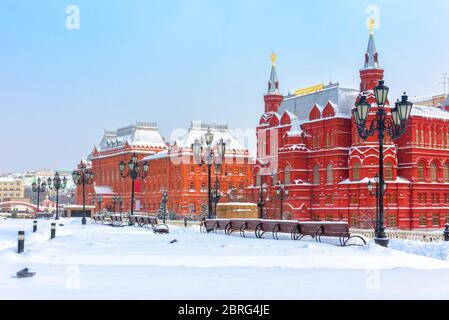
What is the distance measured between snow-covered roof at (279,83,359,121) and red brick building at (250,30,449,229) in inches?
4.1

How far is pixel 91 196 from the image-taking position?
356ft

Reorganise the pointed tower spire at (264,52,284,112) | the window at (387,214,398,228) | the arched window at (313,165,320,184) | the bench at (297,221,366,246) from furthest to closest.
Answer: the pointed tower spire at (264,52,284,112), the arched window at (313,165,320,184), the window at (387,214,398,228), the bench at (297,221,366,246)

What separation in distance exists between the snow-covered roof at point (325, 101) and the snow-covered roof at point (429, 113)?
21.3 feet

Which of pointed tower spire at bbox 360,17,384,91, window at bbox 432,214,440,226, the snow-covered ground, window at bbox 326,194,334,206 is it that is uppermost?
pointed tower spire at bbox 360,17,384,91

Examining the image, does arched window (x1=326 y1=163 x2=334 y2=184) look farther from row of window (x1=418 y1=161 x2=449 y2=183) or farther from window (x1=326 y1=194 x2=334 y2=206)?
row of window (x1=418 y1=161 x2=449 y2=183)

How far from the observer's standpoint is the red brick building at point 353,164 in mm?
58781

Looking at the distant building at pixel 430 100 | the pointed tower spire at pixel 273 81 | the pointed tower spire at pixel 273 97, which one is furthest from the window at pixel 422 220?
the distant building at pixel 430 100

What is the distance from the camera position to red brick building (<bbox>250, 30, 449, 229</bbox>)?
58781mm

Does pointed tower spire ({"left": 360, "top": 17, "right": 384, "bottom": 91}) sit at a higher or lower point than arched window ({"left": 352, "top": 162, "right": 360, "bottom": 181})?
higher

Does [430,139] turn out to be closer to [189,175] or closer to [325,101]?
[325,101]

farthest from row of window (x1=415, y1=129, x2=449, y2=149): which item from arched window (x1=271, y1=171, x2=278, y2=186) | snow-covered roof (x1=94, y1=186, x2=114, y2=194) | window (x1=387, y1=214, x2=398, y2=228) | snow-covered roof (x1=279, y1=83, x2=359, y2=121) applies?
snow-covered roof (x1=94, y1=186, x2=114, y2=194)

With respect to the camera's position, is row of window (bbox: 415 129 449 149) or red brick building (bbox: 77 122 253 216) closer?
row of window (bbox: 415 129 449 149)

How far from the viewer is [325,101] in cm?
6669
